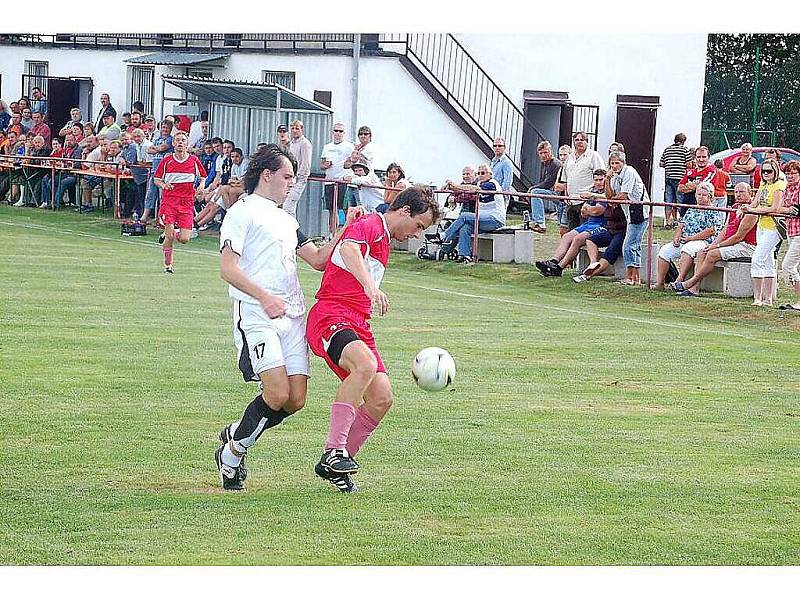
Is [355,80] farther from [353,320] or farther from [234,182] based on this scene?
[353,320]

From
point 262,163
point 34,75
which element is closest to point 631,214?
point 262,163

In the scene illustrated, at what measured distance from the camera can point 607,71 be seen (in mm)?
31594

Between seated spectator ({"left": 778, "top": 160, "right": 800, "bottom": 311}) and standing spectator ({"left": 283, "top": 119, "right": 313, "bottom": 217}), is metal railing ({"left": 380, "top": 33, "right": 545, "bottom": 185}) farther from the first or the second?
seated spectator ({"left": 778, "top": 160, "right": 800, "bottom": 311})

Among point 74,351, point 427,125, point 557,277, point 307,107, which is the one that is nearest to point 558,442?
point 74,351

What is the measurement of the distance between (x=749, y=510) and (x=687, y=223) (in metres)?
10.9

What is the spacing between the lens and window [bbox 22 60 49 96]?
125ft

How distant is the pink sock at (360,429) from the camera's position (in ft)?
25.3

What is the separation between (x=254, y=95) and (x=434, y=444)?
61.1ft

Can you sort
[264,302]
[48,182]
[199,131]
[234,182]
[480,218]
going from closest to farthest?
[264,302] → [480,218] → [234,182] → [199,131] → [48,182]

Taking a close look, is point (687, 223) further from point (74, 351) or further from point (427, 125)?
point (427, 125)

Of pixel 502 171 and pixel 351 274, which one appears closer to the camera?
pixel 351 274

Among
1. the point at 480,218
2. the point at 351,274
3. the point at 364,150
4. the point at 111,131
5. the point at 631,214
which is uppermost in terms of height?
the point at 111,131

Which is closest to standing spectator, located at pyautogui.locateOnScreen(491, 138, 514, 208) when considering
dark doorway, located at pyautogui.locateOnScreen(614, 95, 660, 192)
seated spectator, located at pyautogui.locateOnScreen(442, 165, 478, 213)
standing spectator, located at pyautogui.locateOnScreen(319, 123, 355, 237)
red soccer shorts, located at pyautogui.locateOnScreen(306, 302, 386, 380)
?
seated spectator, located at pyautogui.locateOnScreen(442, 165, 478, 213)

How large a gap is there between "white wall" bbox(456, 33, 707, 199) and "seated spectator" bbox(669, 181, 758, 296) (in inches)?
559
